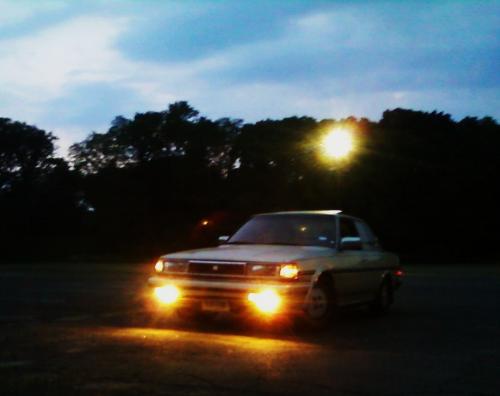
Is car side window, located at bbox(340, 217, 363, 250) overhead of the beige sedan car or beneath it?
overhead

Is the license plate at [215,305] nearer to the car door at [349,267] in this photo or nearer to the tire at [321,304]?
the tire at [321,304]

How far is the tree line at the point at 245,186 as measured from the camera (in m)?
47.2

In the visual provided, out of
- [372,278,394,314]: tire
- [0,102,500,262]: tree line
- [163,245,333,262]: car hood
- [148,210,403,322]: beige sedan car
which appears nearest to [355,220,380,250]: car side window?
[148,210,403,322]: beige sedan car

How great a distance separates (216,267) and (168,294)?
0.80 m

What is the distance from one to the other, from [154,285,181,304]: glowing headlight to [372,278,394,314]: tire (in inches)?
147

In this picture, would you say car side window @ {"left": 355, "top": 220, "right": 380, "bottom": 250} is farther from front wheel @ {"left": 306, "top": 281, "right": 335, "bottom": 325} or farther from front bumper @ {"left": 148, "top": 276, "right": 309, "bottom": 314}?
front bumper @ {"left": 148, "top": 276, "right": 309, "bottom": 314}

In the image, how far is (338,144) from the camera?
48875 millimetres

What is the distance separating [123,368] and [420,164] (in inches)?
1664

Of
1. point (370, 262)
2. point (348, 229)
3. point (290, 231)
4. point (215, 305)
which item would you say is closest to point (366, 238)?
point (370, 262)

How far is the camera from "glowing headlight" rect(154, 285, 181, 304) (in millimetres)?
10500

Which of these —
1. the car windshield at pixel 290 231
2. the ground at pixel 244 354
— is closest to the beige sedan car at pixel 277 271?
the car windshield at pixel 290 231

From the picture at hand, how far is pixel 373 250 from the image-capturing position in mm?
12906

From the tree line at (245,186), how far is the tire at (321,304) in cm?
3388

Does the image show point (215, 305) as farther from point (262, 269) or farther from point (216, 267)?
point (262, 269)
